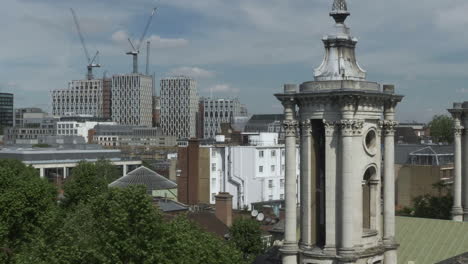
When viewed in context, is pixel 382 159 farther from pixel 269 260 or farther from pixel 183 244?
pixel 183 244

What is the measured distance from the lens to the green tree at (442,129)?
160 metres

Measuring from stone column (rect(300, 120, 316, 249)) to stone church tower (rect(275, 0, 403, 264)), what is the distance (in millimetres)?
44

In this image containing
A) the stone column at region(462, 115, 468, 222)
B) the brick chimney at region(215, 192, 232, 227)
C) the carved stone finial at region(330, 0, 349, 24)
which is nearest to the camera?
the carved stone finial at region(330, 0, 349, 24)

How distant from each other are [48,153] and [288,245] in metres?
152

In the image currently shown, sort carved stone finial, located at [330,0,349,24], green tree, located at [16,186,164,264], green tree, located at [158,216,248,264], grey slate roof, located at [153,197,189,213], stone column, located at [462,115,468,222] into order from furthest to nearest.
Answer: grey slate roof, located at [153,197,189,213], stone column, located at [462,115,468,222], green tree, located at [158,216,248,264], green tree, located at [16,186,164,264], carved stone finial, located at [330,0,349,24]

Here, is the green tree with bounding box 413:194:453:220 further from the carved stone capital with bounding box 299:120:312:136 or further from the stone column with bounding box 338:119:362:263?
the carved stone capital with bounding box 299:120:312:136

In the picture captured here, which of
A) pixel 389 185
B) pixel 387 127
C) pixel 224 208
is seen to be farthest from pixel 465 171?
pixel 224 208

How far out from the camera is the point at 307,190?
2903 cm

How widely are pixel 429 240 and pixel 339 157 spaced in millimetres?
9661

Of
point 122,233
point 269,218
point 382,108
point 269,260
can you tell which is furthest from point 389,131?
point 269,218

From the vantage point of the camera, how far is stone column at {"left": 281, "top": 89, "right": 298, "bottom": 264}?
29.0 meters

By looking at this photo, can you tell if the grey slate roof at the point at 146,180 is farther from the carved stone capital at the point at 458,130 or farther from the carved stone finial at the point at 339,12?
the carved stone finial at the point at 339,12

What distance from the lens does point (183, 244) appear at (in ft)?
111

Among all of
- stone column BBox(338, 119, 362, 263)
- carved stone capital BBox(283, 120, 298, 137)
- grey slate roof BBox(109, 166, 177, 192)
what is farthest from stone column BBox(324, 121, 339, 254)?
grey slate roof BBox(109, 166, 177, 192)
